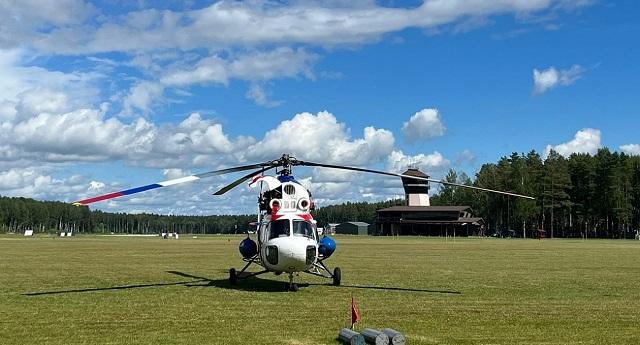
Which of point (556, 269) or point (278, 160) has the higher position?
point (278, 160)

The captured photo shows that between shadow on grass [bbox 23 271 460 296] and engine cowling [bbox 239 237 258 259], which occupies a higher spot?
engine cowling [bbox 239 237 258 259]

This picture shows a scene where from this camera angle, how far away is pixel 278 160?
22656mm

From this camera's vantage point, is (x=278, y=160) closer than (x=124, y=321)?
No

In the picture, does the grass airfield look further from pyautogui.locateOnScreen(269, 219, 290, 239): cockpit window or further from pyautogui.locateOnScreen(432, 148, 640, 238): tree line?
pyautogui.locateOnScreen(432, 148, 640, 238): tree line

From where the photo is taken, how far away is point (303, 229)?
22.0 metres

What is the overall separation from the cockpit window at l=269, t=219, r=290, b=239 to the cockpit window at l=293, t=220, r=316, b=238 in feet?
0.79

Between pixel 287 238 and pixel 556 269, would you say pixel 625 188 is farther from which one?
pixel 287 238

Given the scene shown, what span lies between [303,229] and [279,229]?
2.37 feet

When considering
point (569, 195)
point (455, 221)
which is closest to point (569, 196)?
point (569, 195)

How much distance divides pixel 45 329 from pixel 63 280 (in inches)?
502

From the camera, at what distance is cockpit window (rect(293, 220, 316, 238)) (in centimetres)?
2186

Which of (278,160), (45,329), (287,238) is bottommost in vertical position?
(45,329)

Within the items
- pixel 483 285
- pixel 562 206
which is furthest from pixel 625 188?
pixel 483 285

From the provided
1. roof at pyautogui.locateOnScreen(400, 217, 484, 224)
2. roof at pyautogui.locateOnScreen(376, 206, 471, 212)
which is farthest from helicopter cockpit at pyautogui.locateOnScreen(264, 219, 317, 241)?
roof at pyautogui.locateOnScreen(376, 206, 471, 212)
